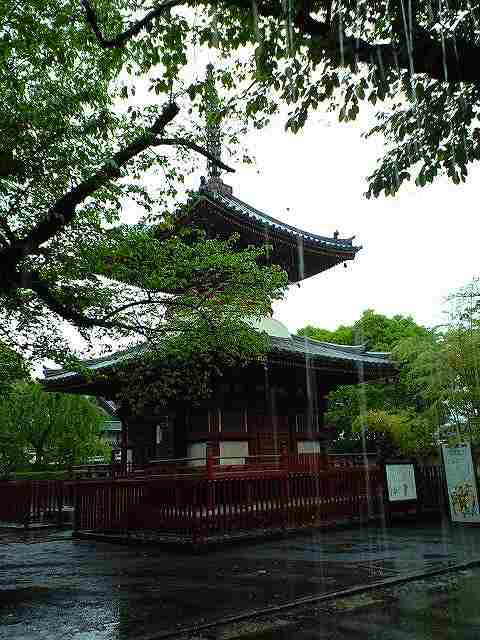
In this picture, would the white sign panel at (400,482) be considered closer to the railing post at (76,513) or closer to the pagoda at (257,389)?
the pagoda at (257,389)

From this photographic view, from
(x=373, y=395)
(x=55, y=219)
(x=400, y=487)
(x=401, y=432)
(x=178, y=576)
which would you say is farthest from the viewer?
(x=373, y=395)

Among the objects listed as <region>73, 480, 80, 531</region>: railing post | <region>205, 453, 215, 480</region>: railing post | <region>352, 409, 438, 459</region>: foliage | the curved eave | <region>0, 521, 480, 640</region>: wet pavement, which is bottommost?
<region>0, 521, 480, 640</region>: wet pavement

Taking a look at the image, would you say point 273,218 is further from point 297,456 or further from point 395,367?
point 297,456

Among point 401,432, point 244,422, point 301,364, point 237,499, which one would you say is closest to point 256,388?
point 244,422

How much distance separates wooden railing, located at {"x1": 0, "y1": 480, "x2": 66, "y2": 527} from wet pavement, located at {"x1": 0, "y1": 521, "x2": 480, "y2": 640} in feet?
17.8

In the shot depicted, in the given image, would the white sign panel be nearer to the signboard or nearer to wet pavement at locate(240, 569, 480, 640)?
the signboard

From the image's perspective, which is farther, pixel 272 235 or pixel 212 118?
pixel 272 235

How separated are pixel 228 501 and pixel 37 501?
10104mm

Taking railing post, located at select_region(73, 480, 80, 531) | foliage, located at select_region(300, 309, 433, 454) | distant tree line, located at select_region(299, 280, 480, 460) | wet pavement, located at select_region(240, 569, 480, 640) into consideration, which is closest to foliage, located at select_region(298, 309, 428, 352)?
foliage, located at select_region(300, 309, 433, 454)

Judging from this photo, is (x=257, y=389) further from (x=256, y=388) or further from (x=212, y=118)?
(x=212, y=118)

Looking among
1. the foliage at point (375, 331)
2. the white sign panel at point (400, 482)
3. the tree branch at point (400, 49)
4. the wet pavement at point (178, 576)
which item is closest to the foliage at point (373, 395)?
the foliage at point (375, 331)

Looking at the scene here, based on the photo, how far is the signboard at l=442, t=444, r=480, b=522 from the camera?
14.7 meters

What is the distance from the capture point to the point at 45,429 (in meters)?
33.4

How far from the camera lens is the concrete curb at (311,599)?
629 cm
